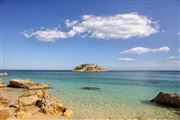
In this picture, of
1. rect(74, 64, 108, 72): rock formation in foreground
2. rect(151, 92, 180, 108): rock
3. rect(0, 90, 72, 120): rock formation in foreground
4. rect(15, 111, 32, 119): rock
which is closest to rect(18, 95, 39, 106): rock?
rect(0, 90, 72, 120): rock formation in foreground

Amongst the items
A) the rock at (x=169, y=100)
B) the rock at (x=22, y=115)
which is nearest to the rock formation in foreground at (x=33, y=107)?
the rock at (x=22, y=115)

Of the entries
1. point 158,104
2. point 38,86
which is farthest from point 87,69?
point 158,104

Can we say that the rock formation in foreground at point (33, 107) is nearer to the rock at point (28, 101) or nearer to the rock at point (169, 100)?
the rock at point (28, 101)

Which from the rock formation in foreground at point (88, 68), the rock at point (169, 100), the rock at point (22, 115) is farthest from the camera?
the rock formation in foreground at point (88, 68)

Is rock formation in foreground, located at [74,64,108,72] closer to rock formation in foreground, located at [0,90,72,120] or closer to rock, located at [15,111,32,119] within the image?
rock formation in foreground, located at [0,90,72,120]

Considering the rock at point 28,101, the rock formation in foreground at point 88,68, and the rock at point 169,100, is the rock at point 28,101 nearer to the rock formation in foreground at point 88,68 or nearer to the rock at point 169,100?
the rock at point 169,100

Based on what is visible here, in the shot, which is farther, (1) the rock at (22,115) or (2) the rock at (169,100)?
(2) the rock at (169,100)

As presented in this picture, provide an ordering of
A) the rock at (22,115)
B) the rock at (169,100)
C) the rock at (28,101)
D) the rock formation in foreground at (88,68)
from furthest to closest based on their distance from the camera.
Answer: the rock formation in foreground at (88,68), the rock at (169,100), the rock at (28,101), the rock at (22,115)

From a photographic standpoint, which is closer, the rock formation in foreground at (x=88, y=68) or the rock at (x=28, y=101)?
the rock at (x=28, y=101)

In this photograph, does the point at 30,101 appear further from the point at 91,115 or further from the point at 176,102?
the point at 176,102

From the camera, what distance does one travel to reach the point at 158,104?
15.9 meters

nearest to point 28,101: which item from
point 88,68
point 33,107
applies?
point 33,107

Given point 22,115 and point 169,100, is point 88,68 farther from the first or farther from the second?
point 22,115

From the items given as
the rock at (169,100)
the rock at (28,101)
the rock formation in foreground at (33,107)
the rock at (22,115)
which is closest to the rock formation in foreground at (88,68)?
the rock at (169,100)
